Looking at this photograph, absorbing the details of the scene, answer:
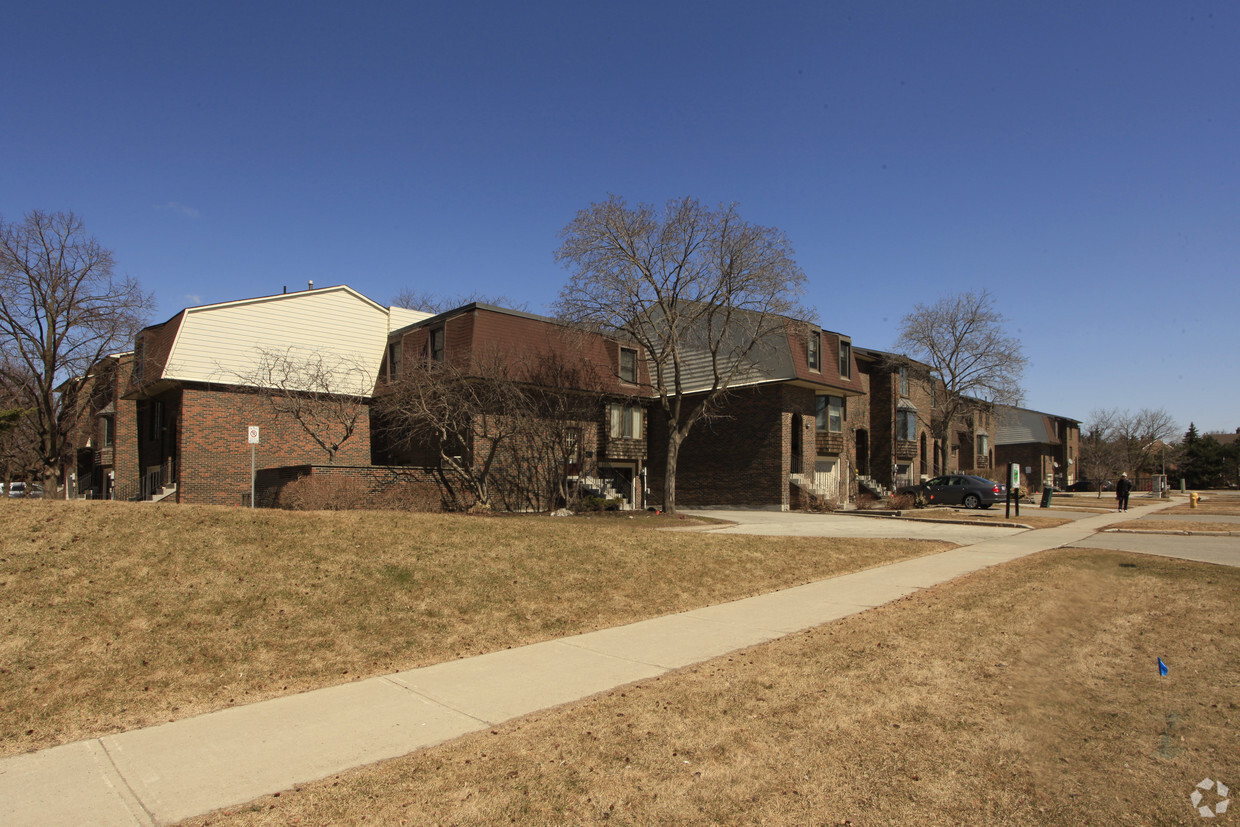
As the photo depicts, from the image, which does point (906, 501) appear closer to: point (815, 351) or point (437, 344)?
point (815, 351)

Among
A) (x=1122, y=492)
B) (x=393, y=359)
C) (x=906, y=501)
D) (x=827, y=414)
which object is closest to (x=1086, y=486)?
(x=1122, y=492)

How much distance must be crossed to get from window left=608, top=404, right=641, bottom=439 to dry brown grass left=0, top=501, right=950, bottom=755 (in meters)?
16.6

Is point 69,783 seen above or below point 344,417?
below

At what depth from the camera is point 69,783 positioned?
465 cm

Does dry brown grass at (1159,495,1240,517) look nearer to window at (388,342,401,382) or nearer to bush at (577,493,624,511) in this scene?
bush at (577,493,624,511)

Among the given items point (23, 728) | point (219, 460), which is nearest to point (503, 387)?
point (219, 460)

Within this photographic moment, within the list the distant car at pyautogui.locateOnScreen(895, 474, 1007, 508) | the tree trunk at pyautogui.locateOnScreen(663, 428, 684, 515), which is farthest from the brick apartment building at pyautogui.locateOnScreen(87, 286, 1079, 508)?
the distant car at pyautogui.locateOnScreen(895, 474, 1007, 508)

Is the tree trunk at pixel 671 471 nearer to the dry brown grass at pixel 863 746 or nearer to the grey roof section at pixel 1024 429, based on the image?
the dry brown grass at pixel 863 746

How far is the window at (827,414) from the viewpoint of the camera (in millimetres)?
33844

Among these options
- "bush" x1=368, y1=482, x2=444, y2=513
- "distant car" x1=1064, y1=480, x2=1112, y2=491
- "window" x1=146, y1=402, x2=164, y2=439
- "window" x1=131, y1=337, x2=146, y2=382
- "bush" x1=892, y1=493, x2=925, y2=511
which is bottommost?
"distant car" x1=1064, y1=480, x2=1112, y2=491

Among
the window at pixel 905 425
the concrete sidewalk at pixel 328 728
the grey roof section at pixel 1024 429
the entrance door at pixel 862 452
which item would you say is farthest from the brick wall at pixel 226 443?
the grey roof section at pixel 1024 429

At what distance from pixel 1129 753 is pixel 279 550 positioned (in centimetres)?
911

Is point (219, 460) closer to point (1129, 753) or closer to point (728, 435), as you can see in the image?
point (728, 435)

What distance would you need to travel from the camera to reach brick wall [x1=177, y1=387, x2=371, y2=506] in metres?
23.5
